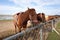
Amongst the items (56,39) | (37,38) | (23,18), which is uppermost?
(23,18)

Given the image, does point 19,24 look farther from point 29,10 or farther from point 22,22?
point 29,10

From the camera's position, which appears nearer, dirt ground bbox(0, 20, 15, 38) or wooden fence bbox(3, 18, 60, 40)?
wooden fence bbox(3, 18, 60, 40)

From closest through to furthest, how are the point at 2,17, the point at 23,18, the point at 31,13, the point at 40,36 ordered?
1. the point at 40,36
2. the point at 31,13
3. the point at 23,18
4. the point at 2,17

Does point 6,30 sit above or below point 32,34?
below

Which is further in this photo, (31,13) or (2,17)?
(2,17)

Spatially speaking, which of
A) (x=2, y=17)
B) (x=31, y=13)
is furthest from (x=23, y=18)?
(x=2, y=17)

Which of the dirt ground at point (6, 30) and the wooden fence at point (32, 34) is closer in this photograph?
the wooden fence at point (32, 34)

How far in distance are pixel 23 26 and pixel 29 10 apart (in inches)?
33.3

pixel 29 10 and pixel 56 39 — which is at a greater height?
pixel 29 10

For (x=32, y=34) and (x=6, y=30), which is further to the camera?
(x=6, y=30)

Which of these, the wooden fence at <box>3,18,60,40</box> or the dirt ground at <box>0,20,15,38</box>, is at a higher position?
the wooden fence at <box>3,18,60,40</box>

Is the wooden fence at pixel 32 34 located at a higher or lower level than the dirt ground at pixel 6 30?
higher

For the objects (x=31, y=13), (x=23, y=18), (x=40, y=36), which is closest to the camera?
(x=40, y=36)

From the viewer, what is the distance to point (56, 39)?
24.0 feet
